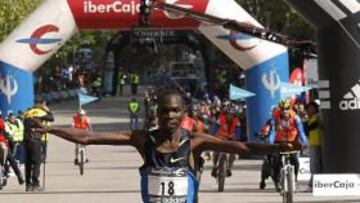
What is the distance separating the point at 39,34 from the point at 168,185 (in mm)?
16824

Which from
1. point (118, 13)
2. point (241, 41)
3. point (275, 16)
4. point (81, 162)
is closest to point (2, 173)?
point (81, 162)

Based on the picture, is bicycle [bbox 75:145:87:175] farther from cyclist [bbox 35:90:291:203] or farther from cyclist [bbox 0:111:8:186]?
cyclist [bbox 35:90:291:203]

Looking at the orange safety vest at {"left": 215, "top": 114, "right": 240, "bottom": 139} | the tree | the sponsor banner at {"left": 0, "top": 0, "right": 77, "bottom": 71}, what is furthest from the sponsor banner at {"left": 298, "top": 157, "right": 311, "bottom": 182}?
the tree

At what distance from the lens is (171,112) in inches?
269

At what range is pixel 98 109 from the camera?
5588 centimetres

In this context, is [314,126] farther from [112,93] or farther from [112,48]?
[112,93]

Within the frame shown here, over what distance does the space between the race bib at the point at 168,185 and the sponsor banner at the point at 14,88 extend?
17050mm

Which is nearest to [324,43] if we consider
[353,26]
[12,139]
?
[353,26]

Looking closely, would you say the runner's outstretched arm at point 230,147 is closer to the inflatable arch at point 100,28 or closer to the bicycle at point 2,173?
the bicycle at point 2,173

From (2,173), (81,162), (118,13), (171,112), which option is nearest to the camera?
(171,112)

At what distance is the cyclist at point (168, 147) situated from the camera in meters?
6.89

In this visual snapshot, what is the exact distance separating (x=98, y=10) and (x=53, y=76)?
42505 mm

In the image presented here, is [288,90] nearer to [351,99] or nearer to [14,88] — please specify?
[14,88]

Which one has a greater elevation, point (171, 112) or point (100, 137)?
point (171, 112)
